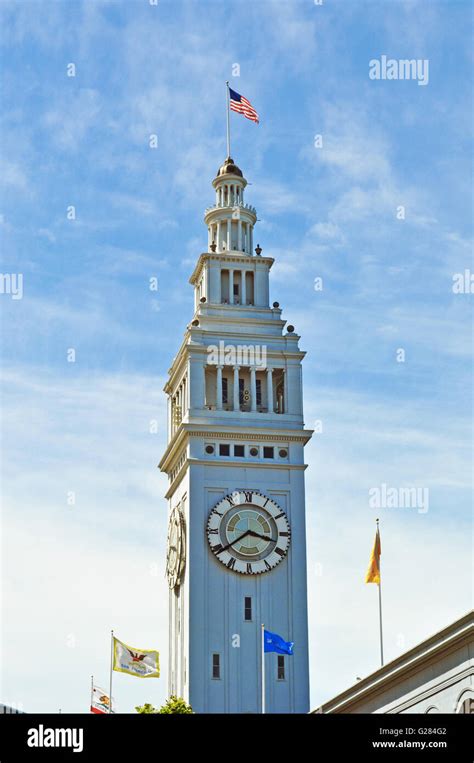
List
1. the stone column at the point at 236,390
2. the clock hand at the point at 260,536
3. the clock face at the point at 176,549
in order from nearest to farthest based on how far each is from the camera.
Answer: the clock hand at the point at 260,536 < the clock face at the point at 176,549 < the stone column at the point at 236,390

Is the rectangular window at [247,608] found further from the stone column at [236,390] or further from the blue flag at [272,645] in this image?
the stone column at [236,390]

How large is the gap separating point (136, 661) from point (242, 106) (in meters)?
44.9

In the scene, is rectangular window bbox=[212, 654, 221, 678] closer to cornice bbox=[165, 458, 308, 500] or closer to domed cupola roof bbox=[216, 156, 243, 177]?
cornice bbox=[165, 458, 308, 500]

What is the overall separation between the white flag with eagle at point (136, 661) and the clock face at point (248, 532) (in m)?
8.44

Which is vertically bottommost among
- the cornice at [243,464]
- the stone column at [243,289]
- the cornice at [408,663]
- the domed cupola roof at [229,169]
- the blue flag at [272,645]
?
the cornice at [408,663]

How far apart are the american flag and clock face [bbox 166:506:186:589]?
3205cm

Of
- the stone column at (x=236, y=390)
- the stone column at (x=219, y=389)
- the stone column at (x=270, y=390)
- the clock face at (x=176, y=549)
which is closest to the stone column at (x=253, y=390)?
the stone column at (x=270, y=390)

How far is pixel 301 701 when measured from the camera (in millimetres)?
91812

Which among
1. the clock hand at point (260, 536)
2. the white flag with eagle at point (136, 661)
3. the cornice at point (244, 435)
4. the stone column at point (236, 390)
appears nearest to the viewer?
the white flag with eagle at point (136, 661)

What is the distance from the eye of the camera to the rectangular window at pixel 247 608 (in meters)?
93.3
